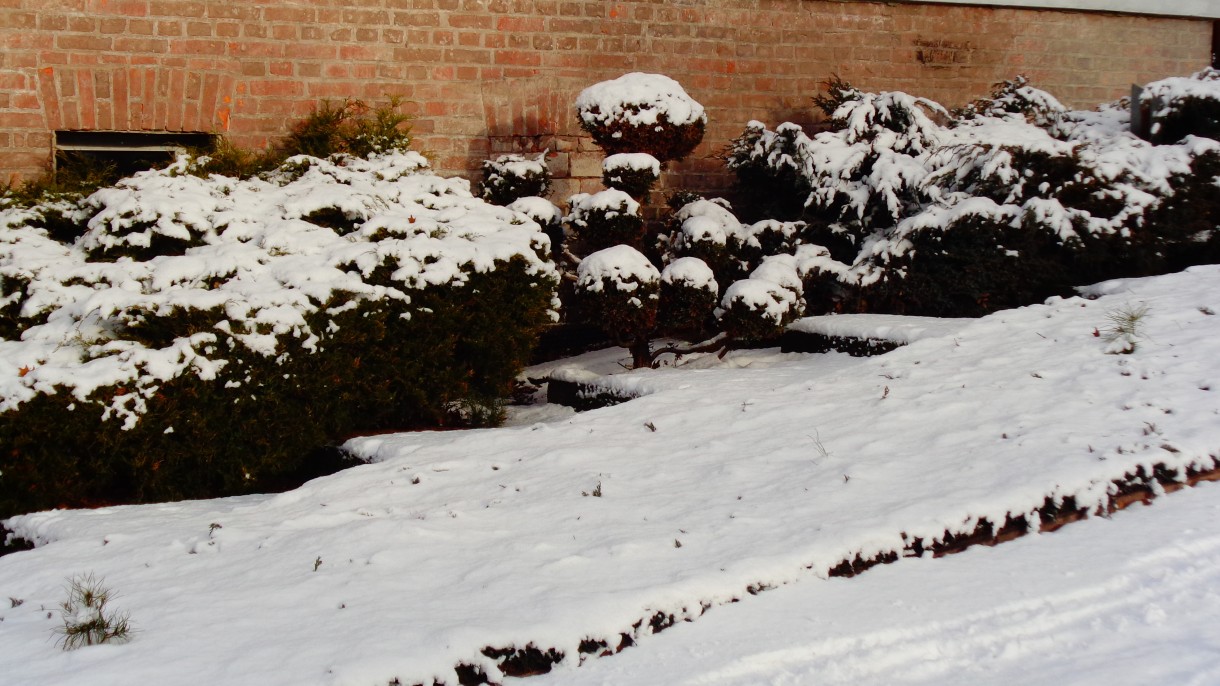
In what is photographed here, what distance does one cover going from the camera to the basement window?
7.16 metres

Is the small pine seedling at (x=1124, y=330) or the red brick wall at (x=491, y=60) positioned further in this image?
the red brick wall at (x=491, y=60)

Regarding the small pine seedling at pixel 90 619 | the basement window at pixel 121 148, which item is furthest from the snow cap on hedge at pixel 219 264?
the small pine seedling at pixel 90 619

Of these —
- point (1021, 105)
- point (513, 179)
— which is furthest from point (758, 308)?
point (1021, 105)

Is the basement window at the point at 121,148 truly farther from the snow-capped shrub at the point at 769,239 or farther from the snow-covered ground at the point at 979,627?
the snow-covered ground at the point at 979,627

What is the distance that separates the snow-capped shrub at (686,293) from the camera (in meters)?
6.62

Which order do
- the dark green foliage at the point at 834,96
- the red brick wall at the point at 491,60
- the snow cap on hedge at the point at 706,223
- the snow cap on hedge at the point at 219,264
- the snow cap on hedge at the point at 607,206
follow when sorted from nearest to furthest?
the snow cap on hedge at the point at 219,264, the snow cap on hedge at the point at 607,206, the snow cap on hedge at the point at 706,223, the red brick wall at the point at 491,60, the dark green foliage at the point at 834,96

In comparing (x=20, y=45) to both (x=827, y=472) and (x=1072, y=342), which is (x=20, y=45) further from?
(x=1072, y=342)

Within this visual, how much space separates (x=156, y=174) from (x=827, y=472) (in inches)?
159

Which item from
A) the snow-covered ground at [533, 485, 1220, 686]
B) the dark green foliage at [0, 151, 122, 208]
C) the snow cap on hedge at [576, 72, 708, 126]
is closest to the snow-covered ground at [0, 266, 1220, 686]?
the snow-covered ground at [533, 485, 1220, 686]

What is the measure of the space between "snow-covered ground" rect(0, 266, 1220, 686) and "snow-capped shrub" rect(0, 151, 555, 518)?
297 mm

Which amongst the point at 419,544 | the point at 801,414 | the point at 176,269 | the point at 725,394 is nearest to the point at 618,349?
the point at 725,394

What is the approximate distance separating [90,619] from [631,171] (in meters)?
4.49

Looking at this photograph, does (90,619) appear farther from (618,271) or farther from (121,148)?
(121,148)

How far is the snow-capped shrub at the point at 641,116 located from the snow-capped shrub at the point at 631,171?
174 mm
